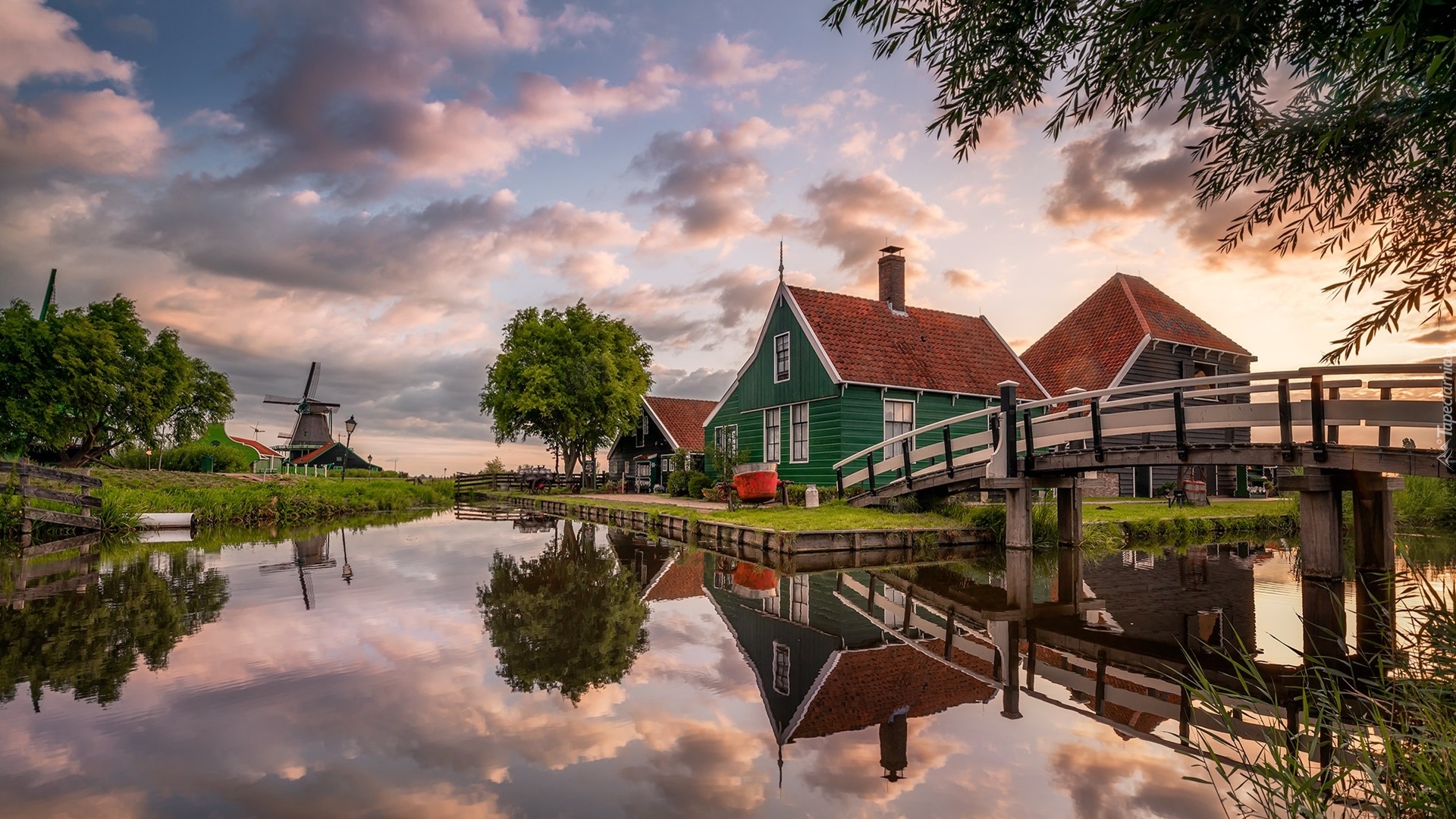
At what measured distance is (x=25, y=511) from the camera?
15914mm

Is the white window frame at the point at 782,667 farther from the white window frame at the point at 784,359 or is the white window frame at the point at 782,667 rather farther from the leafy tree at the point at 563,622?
the white window frame at the point at 784,359

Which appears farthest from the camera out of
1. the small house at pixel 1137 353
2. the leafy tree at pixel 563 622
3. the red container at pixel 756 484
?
the small house at pixel 1137 353

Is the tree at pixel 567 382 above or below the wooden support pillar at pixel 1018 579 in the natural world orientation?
above

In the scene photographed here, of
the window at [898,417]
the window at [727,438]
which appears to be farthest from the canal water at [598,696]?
the window at [727,438]

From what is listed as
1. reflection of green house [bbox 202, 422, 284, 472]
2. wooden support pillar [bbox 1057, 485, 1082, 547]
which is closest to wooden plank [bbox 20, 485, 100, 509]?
wooden support pillar [bbox 1057, 485, 1082, 547]

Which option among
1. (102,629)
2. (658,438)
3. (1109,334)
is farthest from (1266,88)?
(658,438)

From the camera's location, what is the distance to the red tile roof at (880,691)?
508 centimetres

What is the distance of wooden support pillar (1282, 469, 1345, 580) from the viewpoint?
400 inches

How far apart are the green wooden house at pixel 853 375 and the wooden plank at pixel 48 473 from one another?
16813 millimetres

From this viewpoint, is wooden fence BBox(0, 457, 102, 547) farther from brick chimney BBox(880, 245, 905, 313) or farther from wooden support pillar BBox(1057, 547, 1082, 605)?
brick chimney BBox(880, 245, 905, 313)

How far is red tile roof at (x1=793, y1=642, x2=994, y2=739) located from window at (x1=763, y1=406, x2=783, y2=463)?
1802 cm

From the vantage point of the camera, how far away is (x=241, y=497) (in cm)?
2242

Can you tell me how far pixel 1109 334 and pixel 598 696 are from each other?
2646 centimetres

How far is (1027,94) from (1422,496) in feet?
Result: 70.0
